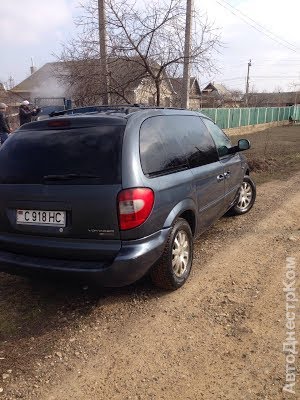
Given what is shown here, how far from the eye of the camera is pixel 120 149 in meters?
3.05

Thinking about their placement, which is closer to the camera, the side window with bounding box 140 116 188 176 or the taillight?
the taillight

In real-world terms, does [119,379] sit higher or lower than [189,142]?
lower

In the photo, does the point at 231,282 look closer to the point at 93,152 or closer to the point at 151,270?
the point at 151,270

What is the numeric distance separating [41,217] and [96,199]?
0.53m

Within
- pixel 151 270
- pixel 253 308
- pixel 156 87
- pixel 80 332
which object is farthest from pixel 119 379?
pixel 156 87

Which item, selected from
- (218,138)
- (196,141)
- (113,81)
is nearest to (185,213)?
(196,141)

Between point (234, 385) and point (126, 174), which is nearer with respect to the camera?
point (234, 385)

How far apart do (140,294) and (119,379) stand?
1.14 metres

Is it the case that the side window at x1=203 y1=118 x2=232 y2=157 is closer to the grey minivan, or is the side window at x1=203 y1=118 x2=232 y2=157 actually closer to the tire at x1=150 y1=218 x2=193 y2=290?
the grey minivan

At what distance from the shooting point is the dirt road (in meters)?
2.45

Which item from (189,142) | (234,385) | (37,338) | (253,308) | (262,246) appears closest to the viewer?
(234,385)

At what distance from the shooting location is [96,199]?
2973mm

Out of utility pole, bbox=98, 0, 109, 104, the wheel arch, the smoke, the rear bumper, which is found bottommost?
the rear bumper

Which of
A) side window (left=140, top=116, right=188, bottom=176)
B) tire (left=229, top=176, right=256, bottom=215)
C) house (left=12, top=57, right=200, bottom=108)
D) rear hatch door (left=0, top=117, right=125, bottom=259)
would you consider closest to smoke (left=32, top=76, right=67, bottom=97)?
house (left=12, top=57, right=200, bottom=108)
